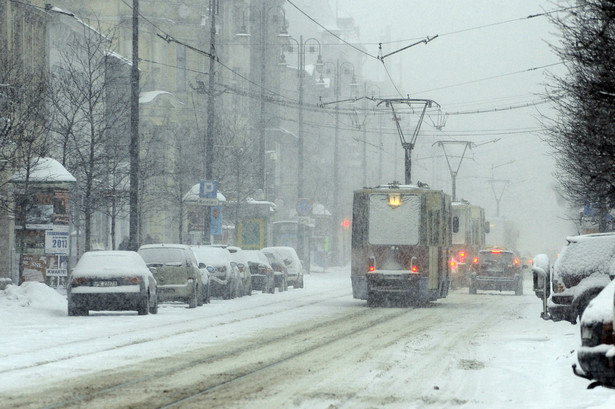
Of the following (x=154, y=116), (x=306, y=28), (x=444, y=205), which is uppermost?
(x=306, y=28)

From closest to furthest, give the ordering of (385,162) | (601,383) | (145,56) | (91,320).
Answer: (601,383) → (91,320) → (145,56) → (385,162)

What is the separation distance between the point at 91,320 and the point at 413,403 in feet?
48.3

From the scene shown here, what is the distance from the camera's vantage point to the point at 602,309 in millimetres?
11781

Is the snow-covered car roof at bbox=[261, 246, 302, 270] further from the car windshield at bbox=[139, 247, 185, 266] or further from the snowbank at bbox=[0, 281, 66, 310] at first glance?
the snowbank at bbox=[0, 281, 66, 310]

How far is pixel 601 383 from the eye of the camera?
11.7 metres

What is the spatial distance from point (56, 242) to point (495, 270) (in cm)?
1876

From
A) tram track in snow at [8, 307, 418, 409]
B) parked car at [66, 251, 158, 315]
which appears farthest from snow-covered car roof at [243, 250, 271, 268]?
tram track in snow at [8, 307, 418, 409]

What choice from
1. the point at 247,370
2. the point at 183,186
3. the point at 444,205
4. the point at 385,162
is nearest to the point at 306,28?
the point at 385,162

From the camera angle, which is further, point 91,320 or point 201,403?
point 91,320

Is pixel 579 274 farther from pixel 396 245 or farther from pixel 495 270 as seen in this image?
pixel 495 270

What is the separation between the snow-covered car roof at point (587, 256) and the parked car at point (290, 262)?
27051mm

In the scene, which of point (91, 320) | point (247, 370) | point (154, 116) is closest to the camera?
point (247, 370)

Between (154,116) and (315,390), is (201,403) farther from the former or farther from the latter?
(154,116)

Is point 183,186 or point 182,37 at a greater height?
point 182,37
